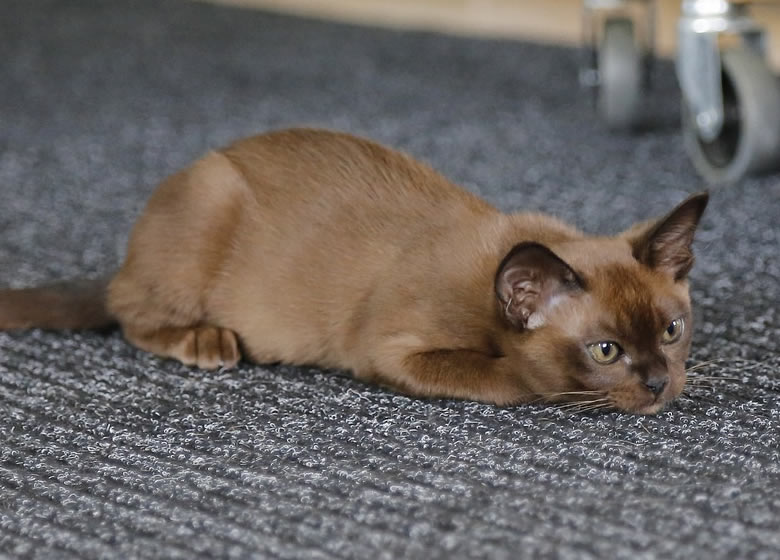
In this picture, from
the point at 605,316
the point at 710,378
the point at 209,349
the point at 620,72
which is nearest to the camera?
the point at 605,316

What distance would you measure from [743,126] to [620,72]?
13.5 inches

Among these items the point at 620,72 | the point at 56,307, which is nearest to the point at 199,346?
the point at 56,307

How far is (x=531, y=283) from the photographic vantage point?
3.42 ft

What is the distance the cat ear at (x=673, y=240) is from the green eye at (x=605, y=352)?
0.31 ft

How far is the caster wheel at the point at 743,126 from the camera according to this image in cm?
177

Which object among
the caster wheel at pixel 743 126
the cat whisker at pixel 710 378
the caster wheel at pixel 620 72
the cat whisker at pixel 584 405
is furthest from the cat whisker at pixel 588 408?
the caster wheel at pixel 620 72

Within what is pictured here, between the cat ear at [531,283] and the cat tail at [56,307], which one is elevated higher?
the cat ear at [531,283]

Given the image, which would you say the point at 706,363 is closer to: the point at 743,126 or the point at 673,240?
the point at 673,240

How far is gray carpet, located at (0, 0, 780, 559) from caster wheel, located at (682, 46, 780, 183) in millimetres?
42

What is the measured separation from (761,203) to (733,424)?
2.42 ft

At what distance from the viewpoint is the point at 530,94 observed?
2.42 meters

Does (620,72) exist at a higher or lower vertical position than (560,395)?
higher

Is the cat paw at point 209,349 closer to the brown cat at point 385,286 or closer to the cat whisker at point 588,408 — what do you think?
the brown cat at point 385,286

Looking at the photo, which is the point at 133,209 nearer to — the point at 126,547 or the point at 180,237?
the point at 180,237
